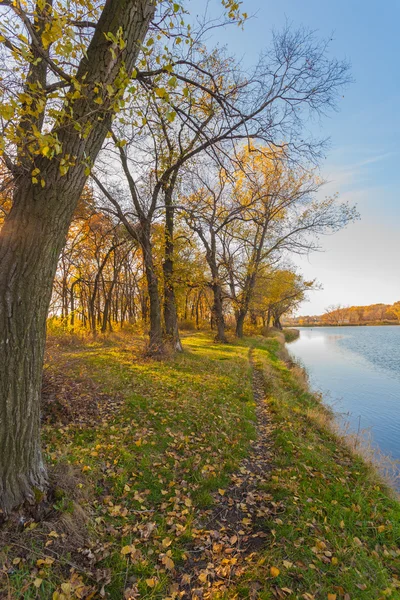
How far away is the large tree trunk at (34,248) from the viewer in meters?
2.60

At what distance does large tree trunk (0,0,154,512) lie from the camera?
2602mm

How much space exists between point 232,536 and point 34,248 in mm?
3708

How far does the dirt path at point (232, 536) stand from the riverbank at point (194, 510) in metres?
0.01

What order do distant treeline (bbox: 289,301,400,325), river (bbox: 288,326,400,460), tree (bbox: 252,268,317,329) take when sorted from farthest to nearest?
distant treeline (bbox: 289,301,400,325) → tree (bbox: 252,268,317,329) → river (bbox: 288,326,400,460)

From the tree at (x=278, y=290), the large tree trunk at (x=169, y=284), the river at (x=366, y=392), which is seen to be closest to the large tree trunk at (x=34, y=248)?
the river at (x=366, y=392)

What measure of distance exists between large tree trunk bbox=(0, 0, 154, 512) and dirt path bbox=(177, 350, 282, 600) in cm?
179

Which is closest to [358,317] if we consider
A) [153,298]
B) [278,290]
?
[278,290]

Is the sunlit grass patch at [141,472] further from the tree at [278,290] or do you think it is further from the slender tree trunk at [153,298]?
the tree at [278,290]

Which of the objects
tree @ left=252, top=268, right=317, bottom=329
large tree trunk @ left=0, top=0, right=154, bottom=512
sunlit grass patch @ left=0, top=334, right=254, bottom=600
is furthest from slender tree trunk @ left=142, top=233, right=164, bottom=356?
tree @ left=252, top=268, right=317, bottom=329

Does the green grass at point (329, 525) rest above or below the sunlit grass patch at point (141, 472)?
below

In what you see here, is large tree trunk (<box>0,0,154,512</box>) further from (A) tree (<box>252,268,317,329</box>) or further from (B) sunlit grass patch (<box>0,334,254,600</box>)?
(A) tree (<box>252,268,317,329</box>)

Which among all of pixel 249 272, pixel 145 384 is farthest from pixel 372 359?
pixel 145 384

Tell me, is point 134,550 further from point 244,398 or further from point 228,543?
point 244,398

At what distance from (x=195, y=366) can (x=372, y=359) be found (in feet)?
48.0
